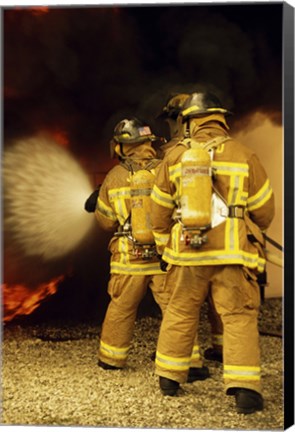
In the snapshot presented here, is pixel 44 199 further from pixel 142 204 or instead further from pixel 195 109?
pixel 195 109

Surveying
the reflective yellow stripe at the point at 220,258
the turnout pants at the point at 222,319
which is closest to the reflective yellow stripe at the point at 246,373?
the turnout pants at the point at 222,319

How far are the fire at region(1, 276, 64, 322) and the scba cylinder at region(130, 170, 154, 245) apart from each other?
1.01 meters

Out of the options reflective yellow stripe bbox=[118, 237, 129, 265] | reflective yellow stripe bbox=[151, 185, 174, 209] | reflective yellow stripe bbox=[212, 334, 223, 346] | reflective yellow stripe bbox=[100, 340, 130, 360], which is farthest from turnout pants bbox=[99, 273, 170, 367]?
reflective yellow stripe bbox=[151, 185, 174, 209]

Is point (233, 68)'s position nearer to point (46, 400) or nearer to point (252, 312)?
point (252, 312)

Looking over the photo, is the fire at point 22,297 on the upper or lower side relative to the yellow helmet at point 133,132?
lower

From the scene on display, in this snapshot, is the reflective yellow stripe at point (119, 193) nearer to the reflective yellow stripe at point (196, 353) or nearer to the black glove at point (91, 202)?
the black glove at point (91, 202)

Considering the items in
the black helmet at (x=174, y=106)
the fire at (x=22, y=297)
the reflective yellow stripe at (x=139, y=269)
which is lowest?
the fire at (x=22, y=297)

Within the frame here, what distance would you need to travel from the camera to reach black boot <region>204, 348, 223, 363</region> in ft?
20.7

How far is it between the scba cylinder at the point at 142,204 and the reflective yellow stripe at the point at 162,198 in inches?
9.6

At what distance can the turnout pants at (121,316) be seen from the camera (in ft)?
20.7

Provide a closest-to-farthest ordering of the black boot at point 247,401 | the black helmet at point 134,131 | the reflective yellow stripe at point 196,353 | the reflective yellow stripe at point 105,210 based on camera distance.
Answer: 1. the black boot at point 247,401
2. the reflective yellow stripe at point 196,353
3. the black helmet at point 134,131
4. the reflective yellow stripe at point 105,210

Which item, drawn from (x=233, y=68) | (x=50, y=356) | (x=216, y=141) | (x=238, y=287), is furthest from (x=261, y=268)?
(x=50, y=356)

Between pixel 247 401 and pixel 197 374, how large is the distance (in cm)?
75

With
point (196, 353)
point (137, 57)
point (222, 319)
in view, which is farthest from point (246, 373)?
point (137, 57)
